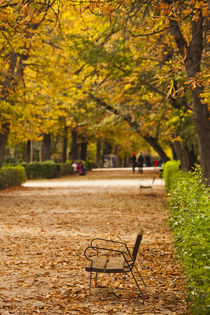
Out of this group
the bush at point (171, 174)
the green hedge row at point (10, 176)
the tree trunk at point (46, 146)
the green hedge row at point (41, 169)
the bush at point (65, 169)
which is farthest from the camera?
the tree trunk at point (46, 146)

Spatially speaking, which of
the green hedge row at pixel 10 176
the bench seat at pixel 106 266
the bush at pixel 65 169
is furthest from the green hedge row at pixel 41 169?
the bench seat at pixel 106 266

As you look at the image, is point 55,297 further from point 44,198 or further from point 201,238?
point 44,198

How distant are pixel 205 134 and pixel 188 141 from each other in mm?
5477

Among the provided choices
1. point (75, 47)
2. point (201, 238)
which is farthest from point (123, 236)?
point (75, 47)

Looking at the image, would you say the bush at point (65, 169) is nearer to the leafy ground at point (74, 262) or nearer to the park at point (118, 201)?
the park at point (118, 201)

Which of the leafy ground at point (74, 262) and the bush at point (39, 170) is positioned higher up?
the bush at point (39, 170)

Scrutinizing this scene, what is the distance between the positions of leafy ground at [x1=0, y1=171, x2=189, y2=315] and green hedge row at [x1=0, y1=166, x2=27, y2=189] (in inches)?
259

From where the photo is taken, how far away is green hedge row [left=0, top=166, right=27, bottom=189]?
22.6 meters

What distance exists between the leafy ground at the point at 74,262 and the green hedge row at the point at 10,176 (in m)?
6.58

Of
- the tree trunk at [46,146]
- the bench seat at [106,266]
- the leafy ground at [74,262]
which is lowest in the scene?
the leafy ground at [74,262]

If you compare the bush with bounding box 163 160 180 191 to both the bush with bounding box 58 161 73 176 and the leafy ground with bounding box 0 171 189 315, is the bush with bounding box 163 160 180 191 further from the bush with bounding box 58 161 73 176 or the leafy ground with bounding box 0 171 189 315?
the bush with bounding box 58 161 73 176

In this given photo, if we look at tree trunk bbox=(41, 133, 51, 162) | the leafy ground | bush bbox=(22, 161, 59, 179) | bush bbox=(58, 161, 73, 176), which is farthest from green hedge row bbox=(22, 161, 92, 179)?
the leafy ground

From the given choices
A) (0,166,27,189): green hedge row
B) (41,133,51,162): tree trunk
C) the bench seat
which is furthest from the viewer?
(41,133,51,162): tree trunk

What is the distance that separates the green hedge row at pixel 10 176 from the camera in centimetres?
2265
